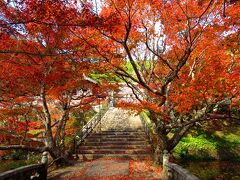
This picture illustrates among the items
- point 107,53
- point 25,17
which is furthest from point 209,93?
point 25,17

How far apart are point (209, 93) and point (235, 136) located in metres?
12.1

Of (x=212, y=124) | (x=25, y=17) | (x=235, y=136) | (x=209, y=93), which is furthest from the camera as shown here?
(x=212, y=124)

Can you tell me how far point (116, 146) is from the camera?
58.3ft

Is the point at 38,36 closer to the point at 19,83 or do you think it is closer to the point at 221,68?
the point at 19,83

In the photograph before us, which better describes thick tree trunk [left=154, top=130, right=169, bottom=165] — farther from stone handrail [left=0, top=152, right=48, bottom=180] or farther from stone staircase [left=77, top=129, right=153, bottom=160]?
stone handrail [left=0, top=152, right=48, bottom=180]

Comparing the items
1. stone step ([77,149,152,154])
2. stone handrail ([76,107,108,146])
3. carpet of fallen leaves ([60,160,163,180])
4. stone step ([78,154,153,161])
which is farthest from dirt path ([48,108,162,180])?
stone handrail ([76,107,108,146])

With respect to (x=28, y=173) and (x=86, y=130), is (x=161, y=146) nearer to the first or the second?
(x=86, y=130)

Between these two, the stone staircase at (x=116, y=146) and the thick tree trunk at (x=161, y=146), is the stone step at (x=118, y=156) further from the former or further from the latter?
the thick tree trunk at (x=161, y=146)

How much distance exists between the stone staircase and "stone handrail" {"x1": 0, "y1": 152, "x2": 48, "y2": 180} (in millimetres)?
4801

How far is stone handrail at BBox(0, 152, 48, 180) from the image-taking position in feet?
27.1

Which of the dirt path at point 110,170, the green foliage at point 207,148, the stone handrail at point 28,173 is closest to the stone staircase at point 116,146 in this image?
the dirt path at point 110,170

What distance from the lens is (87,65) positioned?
1673 cm

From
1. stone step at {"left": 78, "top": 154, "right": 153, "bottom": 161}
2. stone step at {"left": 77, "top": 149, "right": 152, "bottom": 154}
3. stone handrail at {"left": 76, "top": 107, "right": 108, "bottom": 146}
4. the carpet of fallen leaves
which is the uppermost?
stone handrail at {"left": 76, "top": 107, "right": 108, "bottom": 146}

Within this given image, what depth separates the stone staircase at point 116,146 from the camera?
16.4 meters
